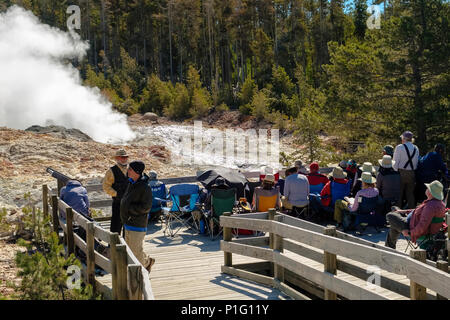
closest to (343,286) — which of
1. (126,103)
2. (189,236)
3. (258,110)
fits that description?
(189,236)

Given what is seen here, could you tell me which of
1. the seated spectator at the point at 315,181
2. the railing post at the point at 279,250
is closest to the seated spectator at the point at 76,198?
the railing post at the point at 279,250

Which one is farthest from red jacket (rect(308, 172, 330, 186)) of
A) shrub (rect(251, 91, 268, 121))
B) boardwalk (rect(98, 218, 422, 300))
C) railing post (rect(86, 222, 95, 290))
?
shrub (rect(251, 91, 268, 121))

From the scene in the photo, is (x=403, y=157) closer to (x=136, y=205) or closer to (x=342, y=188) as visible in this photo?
(x=342, y=188)

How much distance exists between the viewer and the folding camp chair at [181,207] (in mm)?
9355

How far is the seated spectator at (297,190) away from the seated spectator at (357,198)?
22.9 inches

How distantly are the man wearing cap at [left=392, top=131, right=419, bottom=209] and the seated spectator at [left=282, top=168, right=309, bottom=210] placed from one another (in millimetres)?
1718

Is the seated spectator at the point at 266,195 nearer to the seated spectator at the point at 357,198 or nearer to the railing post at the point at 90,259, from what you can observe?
the seated spectator at the point at 357,198

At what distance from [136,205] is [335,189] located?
14.1ft

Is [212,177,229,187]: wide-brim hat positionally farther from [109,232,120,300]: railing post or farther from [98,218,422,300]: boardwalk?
[109,232,120,300]: railing post

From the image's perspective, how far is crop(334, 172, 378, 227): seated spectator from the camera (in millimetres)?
8148

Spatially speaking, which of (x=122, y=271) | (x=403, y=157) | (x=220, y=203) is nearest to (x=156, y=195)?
(x=220, y=203)

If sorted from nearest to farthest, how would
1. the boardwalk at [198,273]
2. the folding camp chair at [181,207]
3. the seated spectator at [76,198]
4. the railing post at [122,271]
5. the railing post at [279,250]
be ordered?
the railing post at [122,271], the boardwalk at [198,273], the railing post at [279,250], the seated spectator at [76,198], the folding camp chair at [181,207]

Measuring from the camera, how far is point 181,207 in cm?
988
